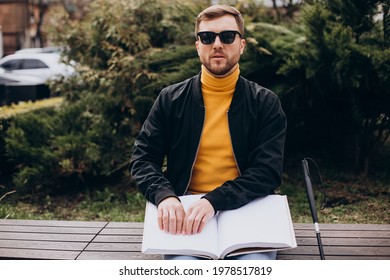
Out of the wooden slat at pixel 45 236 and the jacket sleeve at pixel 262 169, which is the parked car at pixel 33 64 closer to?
the wooden slat at pixel 45 236

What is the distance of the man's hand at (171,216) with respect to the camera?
2.35 m

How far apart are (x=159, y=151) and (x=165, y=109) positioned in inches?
9.3

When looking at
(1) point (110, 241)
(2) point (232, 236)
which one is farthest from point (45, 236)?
(2) point (232, 236)

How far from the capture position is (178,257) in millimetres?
2357

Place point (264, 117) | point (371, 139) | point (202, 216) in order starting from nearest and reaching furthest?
point (202, 216), point (264, 117), point (371, 139)

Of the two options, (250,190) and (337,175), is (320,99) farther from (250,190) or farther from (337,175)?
(250,190)

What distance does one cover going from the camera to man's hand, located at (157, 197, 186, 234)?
2.35 m

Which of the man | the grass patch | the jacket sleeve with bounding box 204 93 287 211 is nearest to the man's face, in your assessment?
the man

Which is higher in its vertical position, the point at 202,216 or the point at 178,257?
the point at 202,216

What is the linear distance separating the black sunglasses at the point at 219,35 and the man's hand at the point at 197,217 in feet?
2.86

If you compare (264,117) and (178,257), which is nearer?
(178,257)

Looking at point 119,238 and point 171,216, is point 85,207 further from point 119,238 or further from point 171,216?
point 171,216

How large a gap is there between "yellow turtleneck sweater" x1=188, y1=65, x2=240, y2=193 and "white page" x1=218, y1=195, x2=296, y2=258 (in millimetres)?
277
